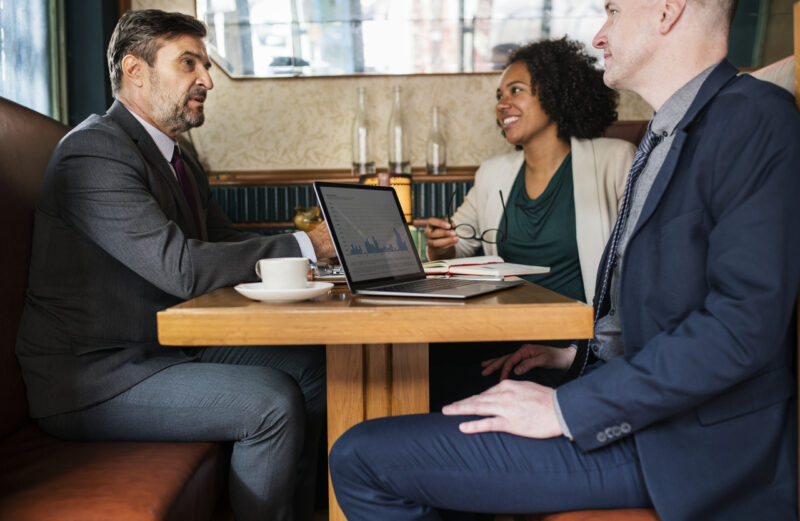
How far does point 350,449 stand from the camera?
90 centimetres

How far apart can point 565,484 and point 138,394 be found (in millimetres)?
867

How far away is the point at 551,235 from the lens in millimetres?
2098

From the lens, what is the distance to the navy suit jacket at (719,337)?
30.9 inches

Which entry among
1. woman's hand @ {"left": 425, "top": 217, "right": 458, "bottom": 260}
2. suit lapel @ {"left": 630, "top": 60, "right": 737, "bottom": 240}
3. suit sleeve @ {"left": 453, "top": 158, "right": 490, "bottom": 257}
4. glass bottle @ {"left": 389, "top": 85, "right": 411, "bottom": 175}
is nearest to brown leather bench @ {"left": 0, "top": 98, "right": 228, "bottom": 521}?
woman's hand @ {"left": 425, "top": 217, "right": 458, "bottom": 260}

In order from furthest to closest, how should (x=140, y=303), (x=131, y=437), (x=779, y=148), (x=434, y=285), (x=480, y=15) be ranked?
(x=480, y=15) → (x=140, y=303) → (x=131, y=437) → (x=434, y=285) → (x=779, y=148)

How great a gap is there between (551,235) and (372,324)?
133cm

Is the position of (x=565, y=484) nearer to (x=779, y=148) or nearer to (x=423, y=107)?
(x=779, y=148)

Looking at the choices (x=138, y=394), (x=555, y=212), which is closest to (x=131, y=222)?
(x=138, y=394)

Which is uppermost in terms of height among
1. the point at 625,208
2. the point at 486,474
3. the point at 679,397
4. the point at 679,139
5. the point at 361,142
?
the point at 361,142

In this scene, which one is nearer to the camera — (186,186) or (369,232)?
(369,232)

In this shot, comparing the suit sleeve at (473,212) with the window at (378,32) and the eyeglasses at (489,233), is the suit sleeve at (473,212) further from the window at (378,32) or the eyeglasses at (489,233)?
the window at (378,32)

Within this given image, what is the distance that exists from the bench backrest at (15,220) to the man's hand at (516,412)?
0.98 meters

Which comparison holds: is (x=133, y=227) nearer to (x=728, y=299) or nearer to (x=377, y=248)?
(x=377, y=248)

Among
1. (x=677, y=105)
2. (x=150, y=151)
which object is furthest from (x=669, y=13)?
(x=150, y=151)
